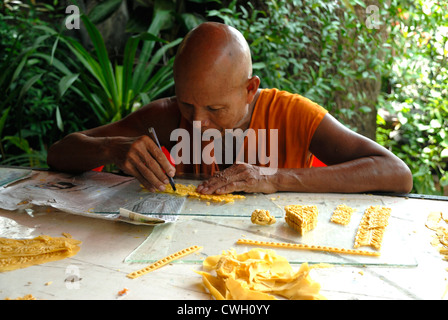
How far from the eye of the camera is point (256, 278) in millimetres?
980

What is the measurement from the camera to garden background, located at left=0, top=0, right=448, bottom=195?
3.27m

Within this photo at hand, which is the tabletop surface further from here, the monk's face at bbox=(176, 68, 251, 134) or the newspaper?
the monk's face at bbox=(176, 68, 251, 134)

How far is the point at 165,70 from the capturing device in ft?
11.8

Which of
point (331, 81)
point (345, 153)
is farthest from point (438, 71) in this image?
point (345, 153)

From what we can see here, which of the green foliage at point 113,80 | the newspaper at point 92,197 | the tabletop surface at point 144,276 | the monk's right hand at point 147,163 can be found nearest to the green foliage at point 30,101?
the green foliage at point 113,80

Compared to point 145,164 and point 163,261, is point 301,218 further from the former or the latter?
point 145,164

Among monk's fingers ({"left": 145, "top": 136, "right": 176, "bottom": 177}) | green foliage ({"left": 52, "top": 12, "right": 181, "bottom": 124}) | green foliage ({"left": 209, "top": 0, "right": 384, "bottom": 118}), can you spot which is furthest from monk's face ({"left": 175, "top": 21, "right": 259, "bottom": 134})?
green foliage ({"left": 52, "top": 12, "right": 181, "bottom": 124})

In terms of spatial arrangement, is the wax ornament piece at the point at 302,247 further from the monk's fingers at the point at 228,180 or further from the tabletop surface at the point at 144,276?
the monk's fingers at the point at 228,180

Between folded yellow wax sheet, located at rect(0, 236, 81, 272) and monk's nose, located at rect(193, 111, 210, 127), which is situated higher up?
monk's nose, located at rect(193, 111, 210, 127)

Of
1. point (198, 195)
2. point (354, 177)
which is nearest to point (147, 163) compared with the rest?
point (198, 195)

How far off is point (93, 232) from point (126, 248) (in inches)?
6.6

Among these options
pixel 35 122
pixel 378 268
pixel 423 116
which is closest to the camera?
pixel 378 268

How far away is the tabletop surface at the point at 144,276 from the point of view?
0.92 meters
